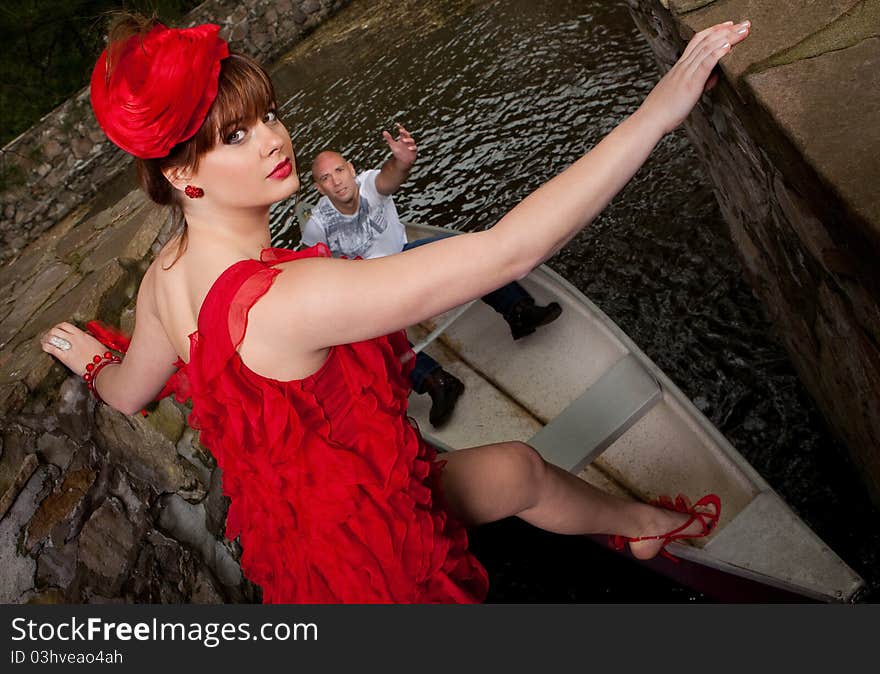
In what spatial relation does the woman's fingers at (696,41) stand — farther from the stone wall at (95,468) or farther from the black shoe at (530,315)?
the stone wall at (95,468)

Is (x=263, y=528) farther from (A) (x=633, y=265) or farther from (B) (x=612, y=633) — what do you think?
(A) (x=633, y=265)

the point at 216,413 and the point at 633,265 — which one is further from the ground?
the point at 216,413

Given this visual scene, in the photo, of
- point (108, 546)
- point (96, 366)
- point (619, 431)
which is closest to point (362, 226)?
point (619, 431)

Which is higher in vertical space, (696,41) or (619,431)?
(696,41)

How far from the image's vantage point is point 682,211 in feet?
14.8

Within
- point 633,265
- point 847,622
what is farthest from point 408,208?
point 847,622

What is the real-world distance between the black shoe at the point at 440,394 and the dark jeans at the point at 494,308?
0.03 meters

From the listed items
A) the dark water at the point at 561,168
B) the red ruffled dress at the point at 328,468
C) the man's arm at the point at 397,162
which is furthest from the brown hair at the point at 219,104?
the dark water at the point at 561,168

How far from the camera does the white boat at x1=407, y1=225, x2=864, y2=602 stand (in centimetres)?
261

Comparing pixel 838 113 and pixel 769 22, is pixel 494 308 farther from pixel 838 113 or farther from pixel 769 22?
pixel 838 113

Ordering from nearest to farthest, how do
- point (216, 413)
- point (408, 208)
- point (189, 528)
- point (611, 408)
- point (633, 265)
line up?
point (216, 413)
point (189, 528)
point (611, 408)
point (633, 265)
point (408, 208)

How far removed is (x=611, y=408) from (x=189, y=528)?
1.59 meters

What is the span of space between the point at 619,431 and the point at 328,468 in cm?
152

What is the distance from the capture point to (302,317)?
1613 millimetres
